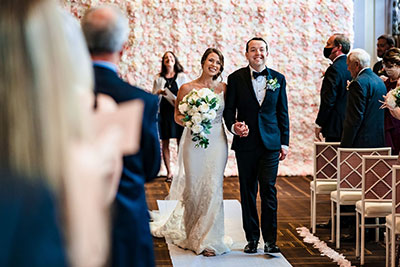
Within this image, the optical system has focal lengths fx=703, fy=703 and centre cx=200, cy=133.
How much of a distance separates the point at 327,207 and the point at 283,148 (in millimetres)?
2679

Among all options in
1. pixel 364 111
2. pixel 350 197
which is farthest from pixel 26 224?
pixel 364 111

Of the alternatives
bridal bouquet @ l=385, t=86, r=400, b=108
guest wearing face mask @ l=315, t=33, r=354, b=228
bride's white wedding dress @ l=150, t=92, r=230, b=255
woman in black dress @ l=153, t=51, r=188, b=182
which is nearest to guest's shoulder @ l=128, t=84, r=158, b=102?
bridal bouquet @ l=385, t=86, r=400, b=108

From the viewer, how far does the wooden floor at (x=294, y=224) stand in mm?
6258

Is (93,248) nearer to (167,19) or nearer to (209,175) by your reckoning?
(209,175)

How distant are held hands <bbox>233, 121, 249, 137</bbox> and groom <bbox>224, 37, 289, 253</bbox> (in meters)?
0.04

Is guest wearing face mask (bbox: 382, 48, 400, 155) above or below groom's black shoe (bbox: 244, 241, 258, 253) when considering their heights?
above

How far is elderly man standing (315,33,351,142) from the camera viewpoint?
770 centimetres

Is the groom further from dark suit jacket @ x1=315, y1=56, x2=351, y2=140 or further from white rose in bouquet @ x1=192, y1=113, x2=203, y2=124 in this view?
dark suit jacket @ x1=315, y1=56, x2=351, y2=140

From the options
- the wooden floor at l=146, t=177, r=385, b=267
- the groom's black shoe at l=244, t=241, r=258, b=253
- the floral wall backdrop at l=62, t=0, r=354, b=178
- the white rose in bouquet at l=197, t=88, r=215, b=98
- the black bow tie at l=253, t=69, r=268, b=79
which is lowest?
the wooden floor at l=146, t=177, r=385, b=267

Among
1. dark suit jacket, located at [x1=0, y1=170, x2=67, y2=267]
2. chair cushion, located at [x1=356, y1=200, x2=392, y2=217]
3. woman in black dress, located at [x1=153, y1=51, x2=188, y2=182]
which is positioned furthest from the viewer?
woman in black dress, located at [x1=153, y1=51, x2=188, y2=182]

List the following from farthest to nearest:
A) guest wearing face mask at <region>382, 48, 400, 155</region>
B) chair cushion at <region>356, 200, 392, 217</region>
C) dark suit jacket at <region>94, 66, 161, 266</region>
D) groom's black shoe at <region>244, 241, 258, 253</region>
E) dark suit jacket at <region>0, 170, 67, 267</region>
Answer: guest wearing face mask at <region>382, 48, 400, 155</region> < groom's black shoe at <region>244, 241, 258, 253</region> < chair cushion at <region>356, 200, 392, 217</region> < dark suit jacket at <region>94, 66, 161, 266</region> < dark suit jacket at <region>0, 170, 67, 267</region>

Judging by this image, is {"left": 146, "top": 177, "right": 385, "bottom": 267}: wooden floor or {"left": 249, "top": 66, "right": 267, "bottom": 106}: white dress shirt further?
{"left": 249, "top": 66, "right": 267, "bottom": 106}: white dress shirt

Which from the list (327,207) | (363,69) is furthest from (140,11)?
(363,69)

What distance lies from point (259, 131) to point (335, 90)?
1.79 meters
